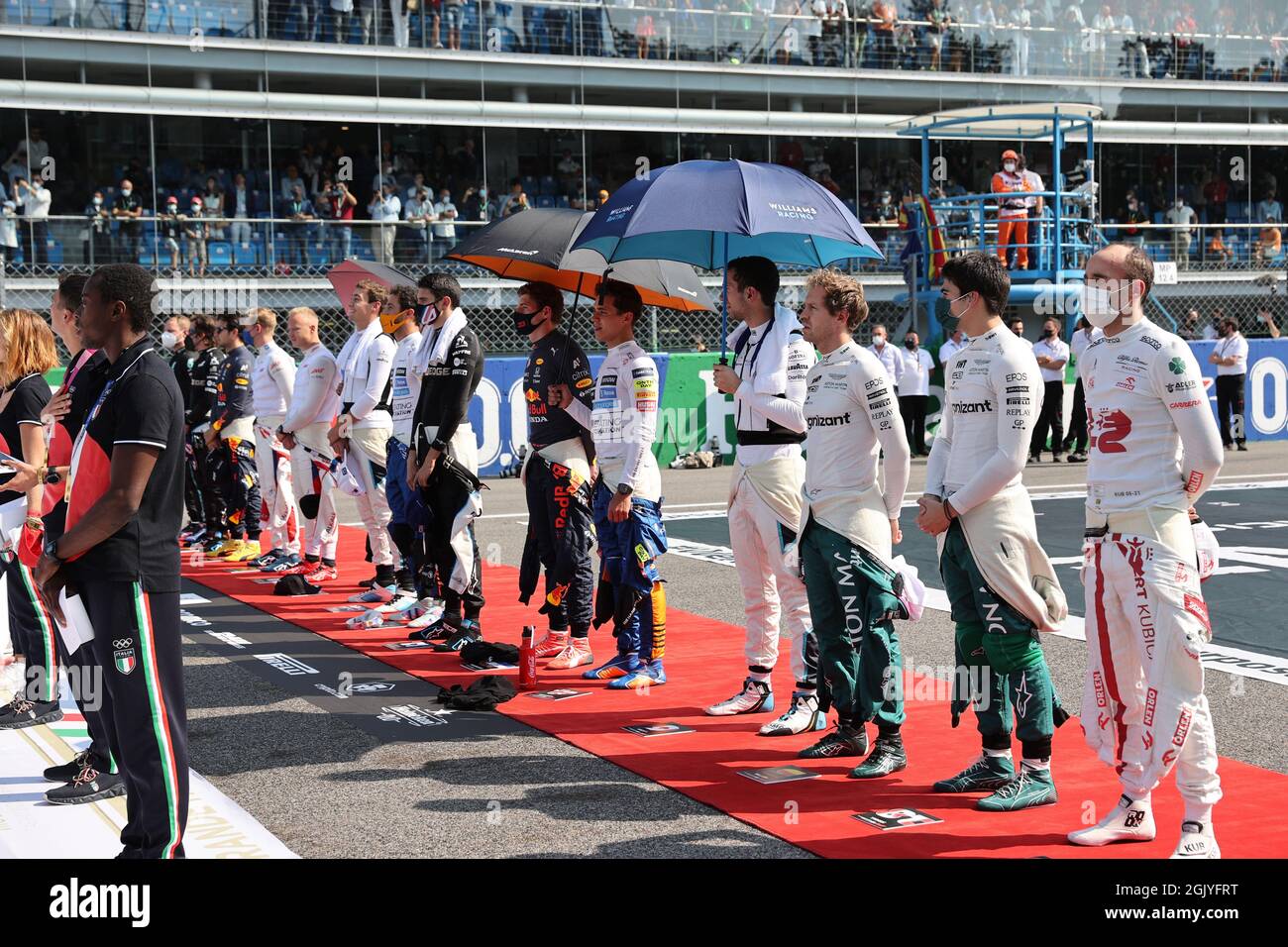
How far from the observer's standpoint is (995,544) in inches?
220

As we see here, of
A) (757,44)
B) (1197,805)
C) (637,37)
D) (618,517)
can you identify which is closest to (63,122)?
(637,37)

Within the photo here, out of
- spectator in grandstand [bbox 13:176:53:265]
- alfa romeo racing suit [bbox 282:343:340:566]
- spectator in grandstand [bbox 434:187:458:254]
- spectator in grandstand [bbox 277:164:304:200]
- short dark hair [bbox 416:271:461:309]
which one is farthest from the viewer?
spectator in grandstand [bbox 277:164:304:200]

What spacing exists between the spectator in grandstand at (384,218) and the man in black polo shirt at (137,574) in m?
19.4

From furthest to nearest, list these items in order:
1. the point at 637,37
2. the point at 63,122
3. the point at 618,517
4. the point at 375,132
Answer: the point at 637,37
the point at 375,132
the point at 63,122
the point at 618,517

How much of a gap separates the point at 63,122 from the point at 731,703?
23946 mm

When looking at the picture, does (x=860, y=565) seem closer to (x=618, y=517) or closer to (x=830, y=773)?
(x=830, y=773)

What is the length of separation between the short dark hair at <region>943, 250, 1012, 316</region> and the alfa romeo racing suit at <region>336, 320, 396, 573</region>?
5.42 m

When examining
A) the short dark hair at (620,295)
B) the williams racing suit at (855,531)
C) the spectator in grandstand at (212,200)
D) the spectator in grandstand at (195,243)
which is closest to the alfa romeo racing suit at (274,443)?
the short dark hair at (620,295)

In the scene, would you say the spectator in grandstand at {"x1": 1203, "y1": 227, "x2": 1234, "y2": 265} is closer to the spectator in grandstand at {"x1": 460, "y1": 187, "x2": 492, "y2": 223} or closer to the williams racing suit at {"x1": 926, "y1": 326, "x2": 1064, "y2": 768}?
the spectator in grandstand at {"x1": 460, "y1": 187, "x2": 492, "y2": 223}

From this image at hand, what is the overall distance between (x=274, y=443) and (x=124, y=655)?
301 inches

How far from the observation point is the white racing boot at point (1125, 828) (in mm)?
5062

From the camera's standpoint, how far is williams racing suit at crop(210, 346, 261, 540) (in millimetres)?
12602

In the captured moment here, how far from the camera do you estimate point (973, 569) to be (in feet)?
18.6

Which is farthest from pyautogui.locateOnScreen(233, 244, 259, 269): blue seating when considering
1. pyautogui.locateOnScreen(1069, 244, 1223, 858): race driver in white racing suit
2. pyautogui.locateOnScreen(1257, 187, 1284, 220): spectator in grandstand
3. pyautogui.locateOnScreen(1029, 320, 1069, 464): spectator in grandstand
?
pyautogui.locateOnScreen(1257, 187, 1284, 220): spectator in grandstand
